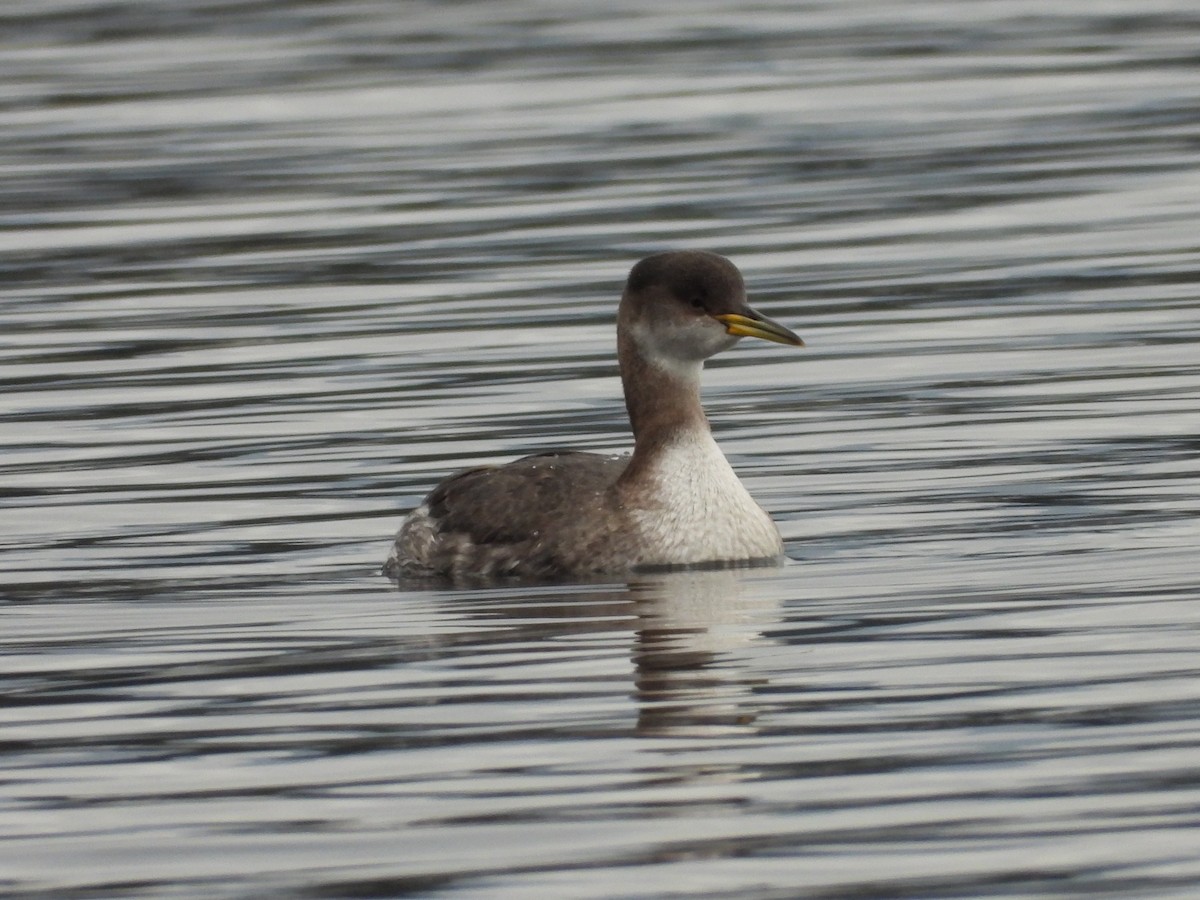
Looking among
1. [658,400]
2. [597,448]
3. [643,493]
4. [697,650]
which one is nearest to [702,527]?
[643,493]

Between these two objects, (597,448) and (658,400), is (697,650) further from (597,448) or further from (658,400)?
(597,448)

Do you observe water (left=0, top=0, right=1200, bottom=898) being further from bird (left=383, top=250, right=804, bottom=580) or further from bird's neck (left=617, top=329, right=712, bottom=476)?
bird's neck (left=617, top=329, right=712, bottom=476)

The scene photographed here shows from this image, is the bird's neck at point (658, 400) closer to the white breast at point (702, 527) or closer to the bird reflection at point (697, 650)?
the white breast at point (702, 527)

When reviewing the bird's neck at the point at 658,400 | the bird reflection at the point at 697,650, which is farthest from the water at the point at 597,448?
the bird's neck at the point at 658,400

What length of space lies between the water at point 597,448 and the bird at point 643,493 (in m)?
0.29

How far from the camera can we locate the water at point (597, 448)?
8281 mm

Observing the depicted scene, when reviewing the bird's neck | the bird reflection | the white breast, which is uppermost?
the bird's neck

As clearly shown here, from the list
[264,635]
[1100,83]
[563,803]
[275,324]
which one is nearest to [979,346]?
[275,324]

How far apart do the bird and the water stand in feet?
0.94

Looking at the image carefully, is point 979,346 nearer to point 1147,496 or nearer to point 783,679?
point 1147,496

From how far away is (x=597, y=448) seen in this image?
1620 cm

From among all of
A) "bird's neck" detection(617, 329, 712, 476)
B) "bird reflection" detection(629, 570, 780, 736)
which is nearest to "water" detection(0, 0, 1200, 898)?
"bird reflection" detection(629, 570, 780, 736)

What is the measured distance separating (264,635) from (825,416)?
18.3ft

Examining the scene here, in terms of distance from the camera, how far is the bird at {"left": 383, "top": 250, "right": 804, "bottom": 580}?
12984mm
